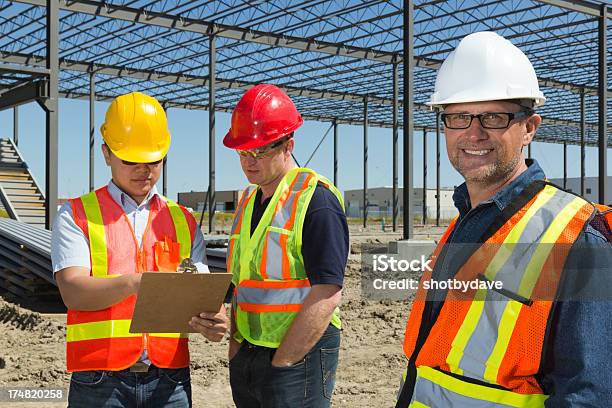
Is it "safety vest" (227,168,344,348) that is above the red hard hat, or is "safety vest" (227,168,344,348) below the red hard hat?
below

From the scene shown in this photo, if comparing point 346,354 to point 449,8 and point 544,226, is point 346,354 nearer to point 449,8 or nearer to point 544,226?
point 544,226

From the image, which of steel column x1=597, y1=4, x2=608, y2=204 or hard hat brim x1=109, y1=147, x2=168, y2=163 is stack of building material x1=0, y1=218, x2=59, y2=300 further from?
steel column x1=597, y1=4, x2=608, y2=204

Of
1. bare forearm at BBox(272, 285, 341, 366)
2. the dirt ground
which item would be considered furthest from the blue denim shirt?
the dirt ground

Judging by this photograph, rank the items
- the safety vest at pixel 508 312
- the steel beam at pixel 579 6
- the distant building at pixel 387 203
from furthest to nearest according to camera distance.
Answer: the distant building at pixel 387 203
the steel beam at pixel 579 6
the safety vest at pixel 508 312

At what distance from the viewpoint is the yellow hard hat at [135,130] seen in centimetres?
270

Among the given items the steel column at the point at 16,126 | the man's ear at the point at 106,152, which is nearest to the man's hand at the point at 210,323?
the man's ear at the point at 106,152

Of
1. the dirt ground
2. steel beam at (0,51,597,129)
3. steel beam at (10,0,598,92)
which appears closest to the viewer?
the dirt ground

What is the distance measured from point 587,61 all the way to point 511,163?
27955mm

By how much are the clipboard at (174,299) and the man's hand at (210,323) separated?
0.07ft

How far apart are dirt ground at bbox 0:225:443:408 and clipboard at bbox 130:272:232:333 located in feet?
11.6

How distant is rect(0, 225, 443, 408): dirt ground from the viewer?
618 centimetres

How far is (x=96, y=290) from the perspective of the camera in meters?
2.39

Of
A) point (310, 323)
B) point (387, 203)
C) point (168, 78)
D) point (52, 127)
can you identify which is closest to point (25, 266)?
point (52, 127)

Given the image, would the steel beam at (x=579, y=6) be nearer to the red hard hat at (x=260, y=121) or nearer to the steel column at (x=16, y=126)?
the red hard hat at (x=260, y=121)
